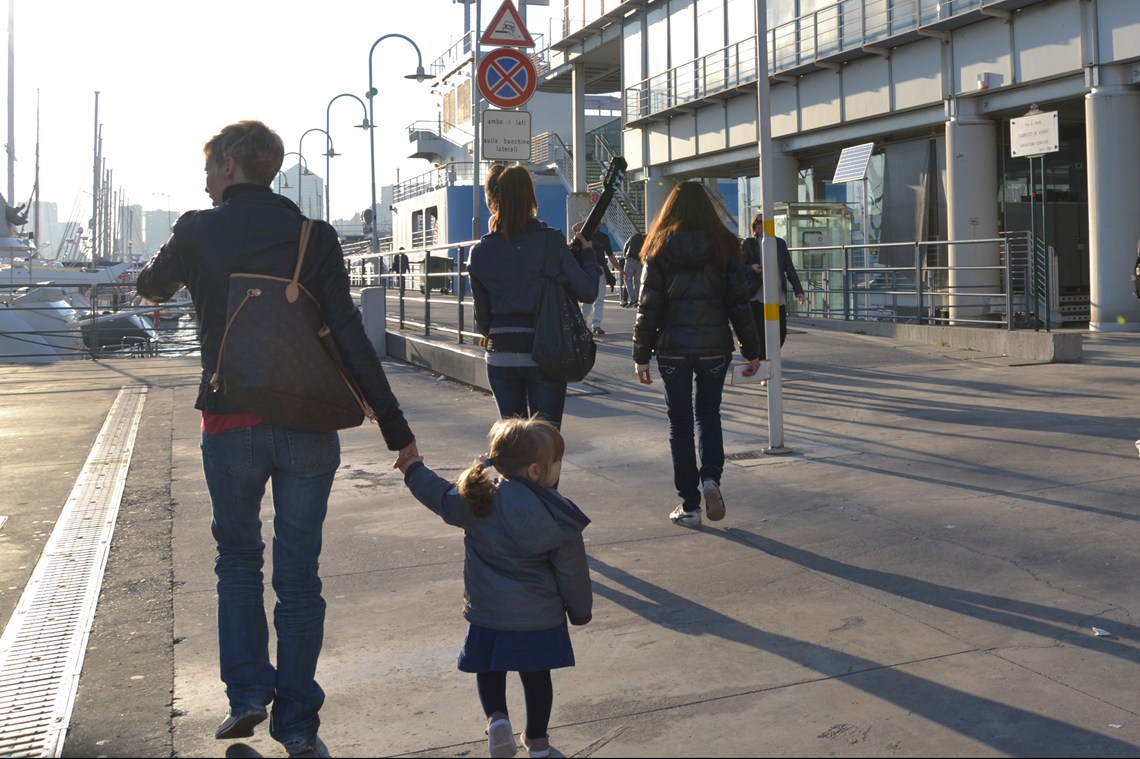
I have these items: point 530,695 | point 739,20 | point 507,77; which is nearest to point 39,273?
point 739,20

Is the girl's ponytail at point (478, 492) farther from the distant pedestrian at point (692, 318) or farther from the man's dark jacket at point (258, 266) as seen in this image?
the distant pedestrian at point (692, 318)

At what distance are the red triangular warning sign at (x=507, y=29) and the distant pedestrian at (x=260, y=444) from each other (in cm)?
860

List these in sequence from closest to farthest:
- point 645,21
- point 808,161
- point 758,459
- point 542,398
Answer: point 542,398
point 758,459
point 808,161
point 645,21

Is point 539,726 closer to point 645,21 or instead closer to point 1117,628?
point 1117,628

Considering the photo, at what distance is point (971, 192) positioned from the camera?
2345 centimetres

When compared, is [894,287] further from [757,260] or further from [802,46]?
[757,260]

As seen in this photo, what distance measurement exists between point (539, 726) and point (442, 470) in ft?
15.9

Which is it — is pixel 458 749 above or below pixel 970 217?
below

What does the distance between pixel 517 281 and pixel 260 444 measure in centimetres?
224

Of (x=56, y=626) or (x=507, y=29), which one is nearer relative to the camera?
(x=56, y=626)

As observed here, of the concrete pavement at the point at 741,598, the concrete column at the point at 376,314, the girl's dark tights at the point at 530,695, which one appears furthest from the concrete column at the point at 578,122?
the girl's dark tights at the point at 530,695

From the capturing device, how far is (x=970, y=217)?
77.5 feet

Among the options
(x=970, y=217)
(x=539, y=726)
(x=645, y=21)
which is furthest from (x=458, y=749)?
(x=645, y=21)

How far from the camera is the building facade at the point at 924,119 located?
2003 centimetres
